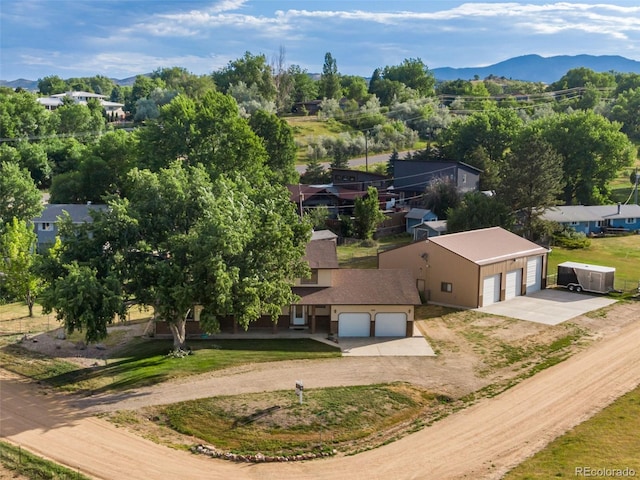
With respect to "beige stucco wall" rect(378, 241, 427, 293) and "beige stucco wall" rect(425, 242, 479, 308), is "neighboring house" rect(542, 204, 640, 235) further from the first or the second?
"beige stucco wall" rect(425, 242, 479, 308)

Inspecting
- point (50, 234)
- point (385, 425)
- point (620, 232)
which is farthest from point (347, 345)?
point (620, 232)

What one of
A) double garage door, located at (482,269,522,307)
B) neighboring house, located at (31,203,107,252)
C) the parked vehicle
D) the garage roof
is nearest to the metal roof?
the parked vehicle

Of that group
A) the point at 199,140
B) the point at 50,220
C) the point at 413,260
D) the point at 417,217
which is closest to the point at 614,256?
the point at 417,217

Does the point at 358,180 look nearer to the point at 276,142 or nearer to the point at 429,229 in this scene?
the point at 276,142

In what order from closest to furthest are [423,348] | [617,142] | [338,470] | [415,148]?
[338,470]
[423,348]
[617,142]
[415,148]

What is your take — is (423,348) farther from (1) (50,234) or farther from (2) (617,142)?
(2) (617,142)

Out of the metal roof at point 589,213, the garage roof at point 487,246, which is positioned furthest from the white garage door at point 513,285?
the metal roof at point 589,213
